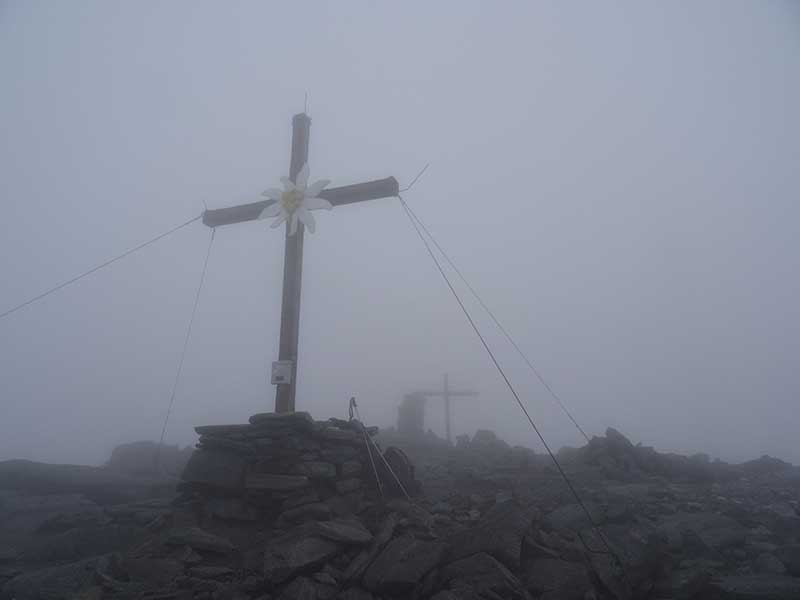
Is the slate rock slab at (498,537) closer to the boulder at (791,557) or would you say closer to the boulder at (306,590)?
the boulder at (306,590)

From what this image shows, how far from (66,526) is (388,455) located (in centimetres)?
502

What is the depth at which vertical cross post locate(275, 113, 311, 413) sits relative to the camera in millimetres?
7402

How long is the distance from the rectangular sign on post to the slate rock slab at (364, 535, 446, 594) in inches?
125

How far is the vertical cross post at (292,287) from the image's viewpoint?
24.3 feet

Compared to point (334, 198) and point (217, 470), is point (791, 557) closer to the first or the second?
point (217, 470)

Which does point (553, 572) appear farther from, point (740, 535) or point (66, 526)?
point (66, 526)

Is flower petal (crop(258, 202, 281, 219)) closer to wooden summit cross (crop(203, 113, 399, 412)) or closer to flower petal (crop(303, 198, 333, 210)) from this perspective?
wooden summit cross (crop(203, 113, 399, 412))

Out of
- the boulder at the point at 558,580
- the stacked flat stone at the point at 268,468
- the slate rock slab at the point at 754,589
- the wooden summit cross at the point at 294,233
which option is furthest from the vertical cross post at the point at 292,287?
the slate rock slab at the point at 754,589

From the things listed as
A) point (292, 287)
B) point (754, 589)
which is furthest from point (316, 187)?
point (754, 589)

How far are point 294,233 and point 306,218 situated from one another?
38cm

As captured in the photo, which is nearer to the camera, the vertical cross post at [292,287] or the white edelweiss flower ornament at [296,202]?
the vertical cross post at [292,287]

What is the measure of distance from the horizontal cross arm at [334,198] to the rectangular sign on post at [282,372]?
292 centimetres

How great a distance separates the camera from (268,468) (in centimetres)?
630

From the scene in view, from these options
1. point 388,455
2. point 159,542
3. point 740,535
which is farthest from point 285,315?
point 740,535
